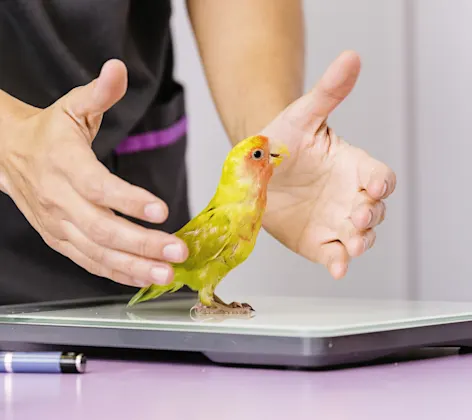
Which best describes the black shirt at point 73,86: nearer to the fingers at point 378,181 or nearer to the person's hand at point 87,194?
the person's hand at point 87,194

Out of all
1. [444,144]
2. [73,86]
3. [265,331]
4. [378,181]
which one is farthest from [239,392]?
[444,144]

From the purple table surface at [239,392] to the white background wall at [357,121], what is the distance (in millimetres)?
1138

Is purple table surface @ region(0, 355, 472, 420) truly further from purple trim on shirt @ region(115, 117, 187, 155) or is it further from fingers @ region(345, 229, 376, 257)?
purple trim on shirt @ region(115, 117, 187, 155)

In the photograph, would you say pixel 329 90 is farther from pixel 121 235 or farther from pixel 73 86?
pixel 73 86

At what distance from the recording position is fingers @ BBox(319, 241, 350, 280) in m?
0.79

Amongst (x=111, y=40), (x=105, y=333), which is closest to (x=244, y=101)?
(x=111, y=40)

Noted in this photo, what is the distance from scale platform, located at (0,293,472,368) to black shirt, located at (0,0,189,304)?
0.18 meters

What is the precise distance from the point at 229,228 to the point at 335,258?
0.39 ft

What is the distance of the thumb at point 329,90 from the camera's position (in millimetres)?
777

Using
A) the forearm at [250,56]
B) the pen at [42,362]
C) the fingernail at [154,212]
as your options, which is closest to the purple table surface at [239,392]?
the pen at [42,362]

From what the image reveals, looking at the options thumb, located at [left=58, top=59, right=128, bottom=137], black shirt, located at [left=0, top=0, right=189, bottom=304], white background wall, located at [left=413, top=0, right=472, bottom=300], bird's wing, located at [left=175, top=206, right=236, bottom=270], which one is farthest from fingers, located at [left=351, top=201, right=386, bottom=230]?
white background wall, located at [left=413, top=0, right=472, bottom=300]

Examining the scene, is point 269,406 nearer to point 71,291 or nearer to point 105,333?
point 105,333

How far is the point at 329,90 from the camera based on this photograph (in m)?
0.80

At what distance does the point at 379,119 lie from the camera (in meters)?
1.86
